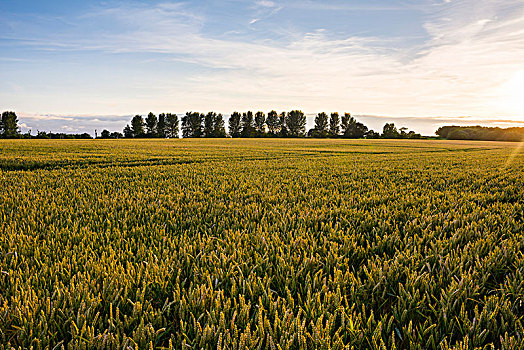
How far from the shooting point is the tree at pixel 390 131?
82.2 meters

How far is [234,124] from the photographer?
A: 3558 inches

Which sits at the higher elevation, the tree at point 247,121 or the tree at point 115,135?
the tree at point 247,121

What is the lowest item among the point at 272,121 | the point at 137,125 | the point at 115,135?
the point at 115,135

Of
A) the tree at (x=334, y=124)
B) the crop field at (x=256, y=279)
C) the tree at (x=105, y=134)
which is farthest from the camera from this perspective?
the tree at (x=334, y=124)

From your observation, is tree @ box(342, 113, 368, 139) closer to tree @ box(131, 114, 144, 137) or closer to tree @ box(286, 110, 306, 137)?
tree @ box(286, 110, 306, 137)

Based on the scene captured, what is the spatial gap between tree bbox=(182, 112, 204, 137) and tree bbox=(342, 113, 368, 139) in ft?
144

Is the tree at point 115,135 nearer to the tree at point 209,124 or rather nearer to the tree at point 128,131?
Result: the tree at point 128,131

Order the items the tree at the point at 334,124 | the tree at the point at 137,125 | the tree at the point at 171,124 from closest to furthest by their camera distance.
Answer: the tree at the point at 137,125
the tree at the point at 171,124
the tree at the point at 334,124

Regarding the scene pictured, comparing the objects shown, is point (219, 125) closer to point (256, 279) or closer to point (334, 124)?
point (334, 124)

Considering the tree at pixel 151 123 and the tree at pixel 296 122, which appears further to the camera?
the tree at pixel 296 122

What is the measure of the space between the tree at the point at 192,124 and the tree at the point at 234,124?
9.03 meters

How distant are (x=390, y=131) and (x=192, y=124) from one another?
2263 inches

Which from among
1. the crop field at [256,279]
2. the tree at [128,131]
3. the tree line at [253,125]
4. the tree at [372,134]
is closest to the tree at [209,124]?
the tree line at [253,125]

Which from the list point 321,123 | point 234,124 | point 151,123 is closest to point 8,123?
point 151,123
